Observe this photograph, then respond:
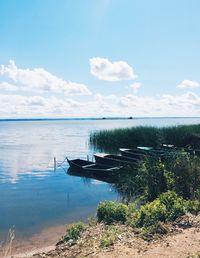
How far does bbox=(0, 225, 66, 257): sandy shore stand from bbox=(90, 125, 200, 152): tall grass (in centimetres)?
2037

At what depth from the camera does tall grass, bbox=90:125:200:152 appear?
102ft

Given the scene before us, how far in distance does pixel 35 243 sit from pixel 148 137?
25.3 m

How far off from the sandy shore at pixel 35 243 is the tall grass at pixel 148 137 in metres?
20.4

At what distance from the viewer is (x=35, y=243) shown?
9359 mm

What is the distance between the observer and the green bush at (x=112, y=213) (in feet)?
29.0

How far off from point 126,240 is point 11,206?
8.39 m

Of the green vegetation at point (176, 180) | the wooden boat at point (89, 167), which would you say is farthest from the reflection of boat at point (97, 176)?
the green vegetation at point (176, 180)

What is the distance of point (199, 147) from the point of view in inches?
1064

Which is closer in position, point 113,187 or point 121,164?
point 113,187

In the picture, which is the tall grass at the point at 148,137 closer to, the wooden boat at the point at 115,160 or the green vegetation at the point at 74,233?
the wooden boat at the point at 115,160

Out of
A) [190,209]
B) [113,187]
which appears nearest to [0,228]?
[190,209]

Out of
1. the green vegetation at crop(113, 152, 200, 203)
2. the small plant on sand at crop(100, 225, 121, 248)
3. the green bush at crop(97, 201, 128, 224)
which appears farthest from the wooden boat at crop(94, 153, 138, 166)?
the small plant on sand at crop(100, 225, 121, 248)

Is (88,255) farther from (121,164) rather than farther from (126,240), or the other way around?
(121,164)

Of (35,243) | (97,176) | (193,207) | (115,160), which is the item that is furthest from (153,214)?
(115,160)
